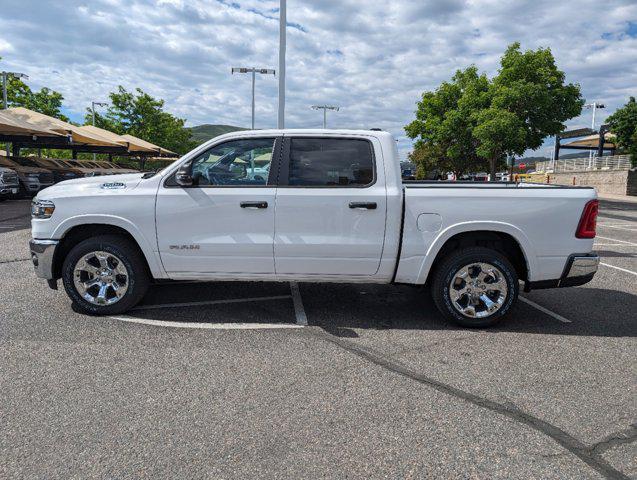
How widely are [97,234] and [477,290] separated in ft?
12.8

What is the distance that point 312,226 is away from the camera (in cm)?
451

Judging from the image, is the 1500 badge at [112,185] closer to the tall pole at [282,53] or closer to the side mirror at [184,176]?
the side mirror at [184,176]

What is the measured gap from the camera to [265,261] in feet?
15.0

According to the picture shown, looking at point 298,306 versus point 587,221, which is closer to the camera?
point 587,221

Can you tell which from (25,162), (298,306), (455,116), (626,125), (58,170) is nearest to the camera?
(298,306)

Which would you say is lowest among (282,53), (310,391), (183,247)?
(310,391)

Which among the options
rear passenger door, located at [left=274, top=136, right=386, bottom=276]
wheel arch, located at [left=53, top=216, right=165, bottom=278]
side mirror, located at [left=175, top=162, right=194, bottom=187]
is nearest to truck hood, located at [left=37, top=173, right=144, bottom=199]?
wheel arch, located at [left=53, top=216, right=165, bottom=278]

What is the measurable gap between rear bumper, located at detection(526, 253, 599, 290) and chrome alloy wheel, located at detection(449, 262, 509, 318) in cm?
42

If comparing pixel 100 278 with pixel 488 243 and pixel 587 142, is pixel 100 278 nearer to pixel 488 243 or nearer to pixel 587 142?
pixel 488 243

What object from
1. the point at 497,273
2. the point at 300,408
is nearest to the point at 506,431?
the point at 300,408

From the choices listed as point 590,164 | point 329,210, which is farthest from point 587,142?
point 329,210

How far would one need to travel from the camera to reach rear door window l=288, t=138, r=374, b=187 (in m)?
4.57

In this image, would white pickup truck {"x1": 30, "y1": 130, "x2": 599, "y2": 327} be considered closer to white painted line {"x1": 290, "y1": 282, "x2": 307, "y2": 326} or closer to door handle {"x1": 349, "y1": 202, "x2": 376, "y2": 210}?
door handle {"x1": 349, "y1": 202, "x2": 376, "y2": 210}

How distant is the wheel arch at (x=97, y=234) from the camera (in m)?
4.59
